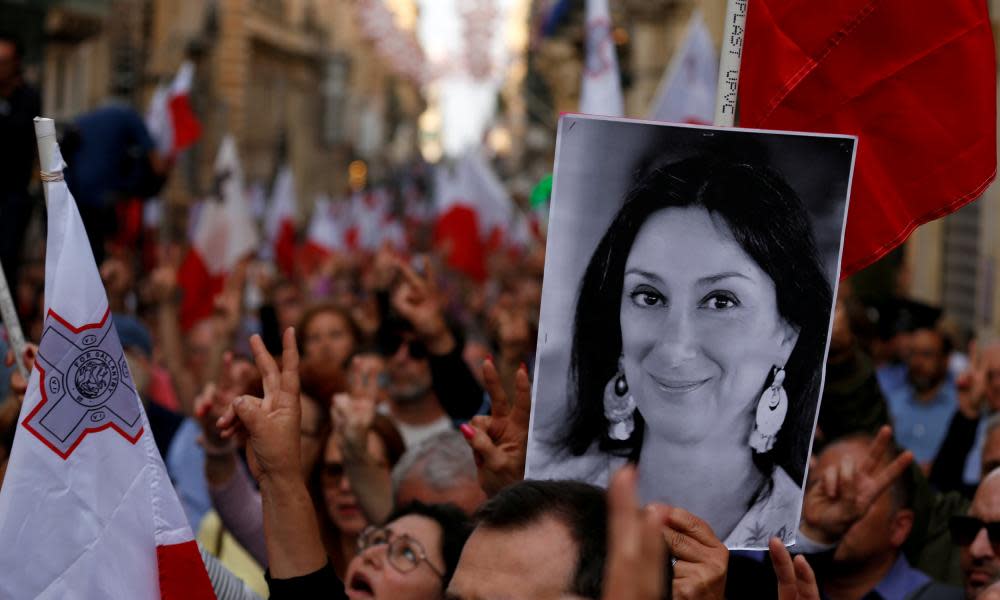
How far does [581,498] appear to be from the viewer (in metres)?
2.53

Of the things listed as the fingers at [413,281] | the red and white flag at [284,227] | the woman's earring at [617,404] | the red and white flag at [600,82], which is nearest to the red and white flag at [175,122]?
the red and white flag at [600,82]

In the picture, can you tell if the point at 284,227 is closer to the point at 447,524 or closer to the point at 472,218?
the point at 472,218

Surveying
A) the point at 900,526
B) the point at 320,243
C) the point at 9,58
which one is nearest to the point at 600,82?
the point at 9,58

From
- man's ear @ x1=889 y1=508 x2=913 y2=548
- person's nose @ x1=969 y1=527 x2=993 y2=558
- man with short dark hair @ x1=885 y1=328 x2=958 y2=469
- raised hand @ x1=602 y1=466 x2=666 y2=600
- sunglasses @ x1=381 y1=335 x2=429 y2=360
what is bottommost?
man with short dark hair @ x1=885 y1=328 x2=958 y2=469

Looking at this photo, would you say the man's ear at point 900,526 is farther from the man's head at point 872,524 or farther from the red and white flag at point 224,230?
the red and white flag at point 224,230

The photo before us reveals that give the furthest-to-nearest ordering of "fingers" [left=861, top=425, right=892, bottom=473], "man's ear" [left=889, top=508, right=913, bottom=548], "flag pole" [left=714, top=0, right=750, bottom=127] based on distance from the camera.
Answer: "man's ear" [left=889, top=508, right=913, bottom=548]
"fingers" [left=861, top=425, right=892, bottom=473]
"flag pole" [left=714, top=0, right=750, bottom=127]

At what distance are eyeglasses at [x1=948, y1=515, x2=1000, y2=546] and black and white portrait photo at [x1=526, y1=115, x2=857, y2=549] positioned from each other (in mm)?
867

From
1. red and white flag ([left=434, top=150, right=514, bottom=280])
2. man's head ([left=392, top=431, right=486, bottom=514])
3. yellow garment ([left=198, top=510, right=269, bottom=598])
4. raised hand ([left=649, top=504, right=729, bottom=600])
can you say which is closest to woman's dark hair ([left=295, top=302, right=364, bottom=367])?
yellow garment ([left=198, top=510, right=269, bottom=598])

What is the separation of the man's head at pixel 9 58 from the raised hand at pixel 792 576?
477 centimetres

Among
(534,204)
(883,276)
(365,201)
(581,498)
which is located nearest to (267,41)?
(365,201)

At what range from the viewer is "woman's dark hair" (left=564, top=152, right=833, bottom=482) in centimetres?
288

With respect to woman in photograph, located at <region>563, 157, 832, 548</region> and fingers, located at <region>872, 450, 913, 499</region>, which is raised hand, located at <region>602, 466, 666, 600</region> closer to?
woman in photograph, located at <region>563, 157, 832, 548</region>

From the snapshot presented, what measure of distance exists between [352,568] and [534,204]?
6.58 m

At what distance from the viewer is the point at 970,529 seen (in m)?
3.69
